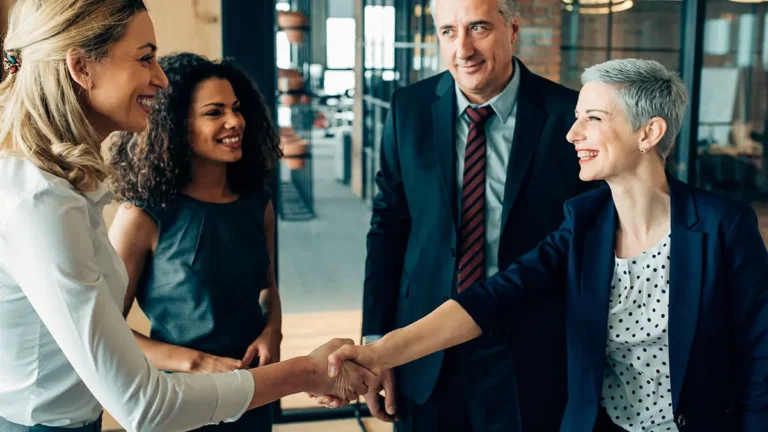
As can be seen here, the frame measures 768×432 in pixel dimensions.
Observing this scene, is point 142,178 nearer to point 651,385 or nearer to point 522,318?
point 522,318

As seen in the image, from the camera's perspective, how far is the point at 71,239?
48.4 inches

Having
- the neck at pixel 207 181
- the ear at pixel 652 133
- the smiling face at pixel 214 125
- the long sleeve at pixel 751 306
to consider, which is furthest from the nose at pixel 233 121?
the long sleeve at pixel 751 306

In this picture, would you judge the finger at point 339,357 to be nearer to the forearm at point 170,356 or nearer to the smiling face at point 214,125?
the forearm at point 170,356

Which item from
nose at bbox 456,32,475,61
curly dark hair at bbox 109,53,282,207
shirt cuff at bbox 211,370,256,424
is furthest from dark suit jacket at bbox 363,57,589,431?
shirt cuff at bbox 211,370,256,424

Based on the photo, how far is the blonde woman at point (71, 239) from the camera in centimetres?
123

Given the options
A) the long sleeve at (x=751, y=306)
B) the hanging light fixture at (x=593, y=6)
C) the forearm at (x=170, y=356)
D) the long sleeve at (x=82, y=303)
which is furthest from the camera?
the hanging light fixture at (x=593, y=6)

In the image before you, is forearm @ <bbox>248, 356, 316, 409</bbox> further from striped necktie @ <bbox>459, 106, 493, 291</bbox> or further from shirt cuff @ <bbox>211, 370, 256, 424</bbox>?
striped necktie @ <bbox>459, 106, 493, 291</bbox>

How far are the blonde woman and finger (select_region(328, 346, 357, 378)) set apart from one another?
0.41 meters

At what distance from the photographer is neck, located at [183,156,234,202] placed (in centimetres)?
197

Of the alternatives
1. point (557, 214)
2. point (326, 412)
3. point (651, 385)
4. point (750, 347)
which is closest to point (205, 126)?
point (557, 214)

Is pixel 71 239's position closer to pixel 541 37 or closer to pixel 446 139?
pixel 446 139

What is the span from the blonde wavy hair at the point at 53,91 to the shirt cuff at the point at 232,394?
44 cm

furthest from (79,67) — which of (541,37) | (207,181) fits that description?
(541,37)

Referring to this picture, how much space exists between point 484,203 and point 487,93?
0.28 metres
